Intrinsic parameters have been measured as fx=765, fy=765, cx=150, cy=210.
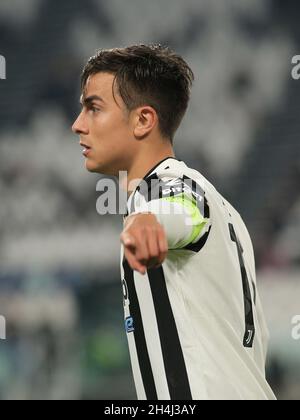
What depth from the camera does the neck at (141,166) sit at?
1.96 metres

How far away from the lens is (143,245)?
4.16 feet

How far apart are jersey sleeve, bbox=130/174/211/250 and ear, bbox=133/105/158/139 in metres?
0.30

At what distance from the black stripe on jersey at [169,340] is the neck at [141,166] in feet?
1.14

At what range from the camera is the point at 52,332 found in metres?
4.86

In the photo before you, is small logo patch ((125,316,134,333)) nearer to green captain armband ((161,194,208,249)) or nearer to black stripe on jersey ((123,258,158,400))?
black stripe on jersey ((123,258,158,400))

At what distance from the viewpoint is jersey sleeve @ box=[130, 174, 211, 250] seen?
149 centimetres

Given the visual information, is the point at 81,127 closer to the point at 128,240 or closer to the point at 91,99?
the point at 91,99

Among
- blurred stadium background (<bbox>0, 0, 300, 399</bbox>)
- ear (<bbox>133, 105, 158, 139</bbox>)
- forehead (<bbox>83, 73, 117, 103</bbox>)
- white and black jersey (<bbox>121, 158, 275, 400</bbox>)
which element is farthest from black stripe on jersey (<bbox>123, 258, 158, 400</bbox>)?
blurred stadium background (<bbox>0, 0, 300, 399</bbox>)

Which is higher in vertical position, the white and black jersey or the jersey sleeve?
the jersey sleeve

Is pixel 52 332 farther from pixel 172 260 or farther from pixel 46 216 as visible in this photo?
pixel 172 260

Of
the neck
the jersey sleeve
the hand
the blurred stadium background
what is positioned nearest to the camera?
the hand

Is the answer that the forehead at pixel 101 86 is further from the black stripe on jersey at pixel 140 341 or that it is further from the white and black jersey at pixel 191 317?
the black stripe on jersey at pixel 140 341

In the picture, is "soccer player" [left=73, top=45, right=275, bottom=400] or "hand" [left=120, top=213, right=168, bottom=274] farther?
"soccer player" [left=73, top=45, right=275, bottom=400]

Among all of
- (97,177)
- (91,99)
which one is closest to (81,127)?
(91,99)
